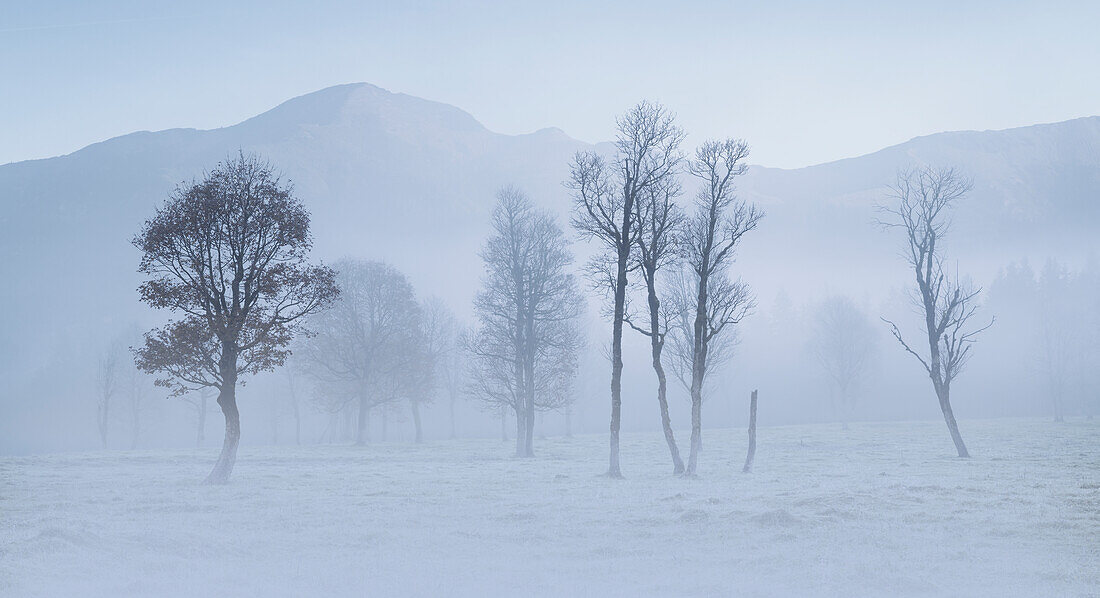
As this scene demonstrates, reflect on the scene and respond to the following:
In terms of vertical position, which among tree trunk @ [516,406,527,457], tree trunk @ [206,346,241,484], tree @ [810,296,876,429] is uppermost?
tree @ [810,296,876,429]

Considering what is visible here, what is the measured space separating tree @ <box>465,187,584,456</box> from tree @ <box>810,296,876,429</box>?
128 ft

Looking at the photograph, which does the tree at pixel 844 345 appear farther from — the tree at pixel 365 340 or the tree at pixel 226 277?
the tree at pixel 226 277

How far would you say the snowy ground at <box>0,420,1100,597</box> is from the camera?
388 inches

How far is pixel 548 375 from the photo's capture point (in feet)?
138

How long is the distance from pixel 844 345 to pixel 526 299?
47808 mm

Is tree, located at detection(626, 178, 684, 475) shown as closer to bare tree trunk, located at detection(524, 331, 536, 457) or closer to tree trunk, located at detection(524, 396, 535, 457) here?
tree trunk, located at detection(524, 396, 535, 457)

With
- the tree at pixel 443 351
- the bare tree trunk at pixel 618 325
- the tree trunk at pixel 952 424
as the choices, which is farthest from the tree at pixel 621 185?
the tree at pixel 443 351

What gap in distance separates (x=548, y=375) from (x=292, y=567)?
103 ft

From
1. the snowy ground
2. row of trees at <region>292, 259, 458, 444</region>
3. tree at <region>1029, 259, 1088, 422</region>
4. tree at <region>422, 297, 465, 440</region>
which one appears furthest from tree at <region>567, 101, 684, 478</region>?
tree at <region>1029, 259, 1088, 422</region>

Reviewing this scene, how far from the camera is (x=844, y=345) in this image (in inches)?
2968

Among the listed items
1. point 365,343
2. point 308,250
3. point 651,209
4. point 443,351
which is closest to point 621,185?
point 651,209

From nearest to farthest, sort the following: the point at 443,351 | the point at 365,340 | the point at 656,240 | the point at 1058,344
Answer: the point at 656,240
the point at 365,340
the point at 1058,344
the point at 443,351

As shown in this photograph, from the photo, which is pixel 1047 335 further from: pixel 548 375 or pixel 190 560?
pixel 190 560

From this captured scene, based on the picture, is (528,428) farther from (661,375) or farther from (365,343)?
(365,343)
